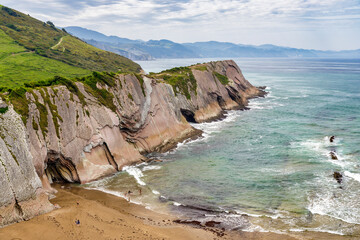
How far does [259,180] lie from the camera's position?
129 ft

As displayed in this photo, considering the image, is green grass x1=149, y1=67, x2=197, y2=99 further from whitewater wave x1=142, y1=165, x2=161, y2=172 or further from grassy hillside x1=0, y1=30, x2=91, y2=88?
whitewater wave x1=142, y1=165, x2=161, y2=172

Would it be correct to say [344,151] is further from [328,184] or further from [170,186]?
[170,186]

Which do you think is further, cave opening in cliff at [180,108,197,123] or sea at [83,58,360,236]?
cave opening in cliff at [180,108,197,123]

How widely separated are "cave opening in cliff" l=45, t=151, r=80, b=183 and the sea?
274cm

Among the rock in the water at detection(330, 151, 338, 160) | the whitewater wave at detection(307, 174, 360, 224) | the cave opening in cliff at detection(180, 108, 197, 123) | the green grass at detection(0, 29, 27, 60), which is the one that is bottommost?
the whitewater wave at detection(307, 174, 360, 224)

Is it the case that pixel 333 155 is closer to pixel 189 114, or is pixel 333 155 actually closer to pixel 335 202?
pixel 335 202

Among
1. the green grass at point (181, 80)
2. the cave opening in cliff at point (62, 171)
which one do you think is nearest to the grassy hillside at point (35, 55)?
the cave opening in cliff at point (62, 171)

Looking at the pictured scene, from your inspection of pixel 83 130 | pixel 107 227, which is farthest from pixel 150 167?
pixel 107 227

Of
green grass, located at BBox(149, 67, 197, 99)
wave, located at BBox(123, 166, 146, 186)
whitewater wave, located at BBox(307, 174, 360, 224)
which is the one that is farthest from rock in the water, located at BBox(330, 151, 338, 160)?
green grass, located at BBox(149, 67, 197, 99)

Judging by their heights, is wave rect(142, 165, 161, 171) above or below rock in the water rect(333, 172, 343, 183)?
above

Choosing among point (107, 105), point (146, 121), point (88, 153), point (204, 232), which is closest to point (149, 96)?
point (146, 121)

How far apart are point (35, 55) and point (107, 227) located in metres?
90.4

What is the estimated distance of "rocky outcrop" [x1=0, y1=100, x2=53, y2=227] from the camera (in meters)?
26.9

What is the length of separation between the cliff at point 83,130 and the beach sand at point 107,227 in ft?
6.55
